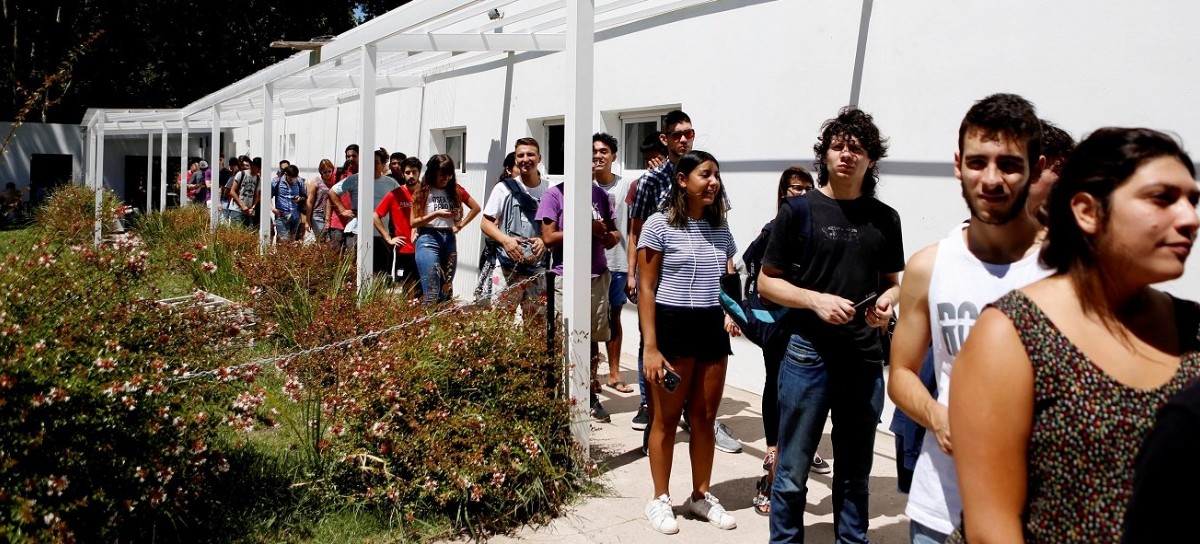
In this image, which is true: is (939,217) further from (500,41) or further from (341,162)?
(341,162)

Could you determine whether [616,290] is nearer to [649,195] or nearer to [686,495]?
[649,195]

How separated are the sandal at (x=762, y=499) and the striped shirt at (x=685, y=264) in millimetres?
1088

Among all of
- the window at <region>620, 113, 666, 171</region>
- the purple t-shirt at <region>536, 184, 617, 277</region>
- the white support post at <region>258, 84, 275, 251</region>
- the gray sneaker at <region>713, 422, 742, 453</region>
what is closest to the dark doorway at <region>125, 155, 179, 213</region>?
the white support post at <region>258, 84, 275, 251</region>

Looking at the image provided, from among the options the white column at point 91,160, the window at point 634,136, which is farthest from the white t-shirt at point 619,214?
the white column at point 91,160

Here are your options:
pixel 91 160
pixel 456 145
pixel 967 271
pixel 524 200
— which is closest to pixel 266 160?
pixel 456 145

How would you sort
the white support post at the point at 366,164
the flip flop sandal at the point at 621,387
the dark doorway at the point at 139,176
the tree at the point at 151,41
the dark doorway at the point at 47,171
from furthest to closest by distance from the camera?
the dark doorway at the point at 139,176 → the tree at the point at 151,41 → the dark doorway at the point at 47,171 → the white support post at the point at 366,164 → the flip flop sandal at the point at 621,387

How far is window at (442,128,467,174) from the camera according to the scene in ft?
38.9

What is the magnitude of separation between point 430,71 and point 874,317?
981cm

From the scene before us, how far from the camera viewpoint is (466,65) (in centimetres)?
1126

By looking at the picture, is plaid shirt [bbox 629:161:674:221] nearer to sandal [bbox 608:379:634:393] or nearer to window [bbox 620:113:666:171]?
sandal [bbox 608:379:634:393]

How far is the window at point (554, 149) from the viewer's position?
9.93 meters

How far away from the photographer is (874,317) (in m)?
3.24

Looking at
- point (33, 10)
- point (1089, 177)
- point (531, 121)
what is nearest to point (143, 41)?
point (33, 10)

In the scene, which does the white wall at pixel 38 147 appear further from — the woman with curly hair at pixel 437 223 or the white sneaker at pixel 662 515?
the white sneaker at pixel 662 515
